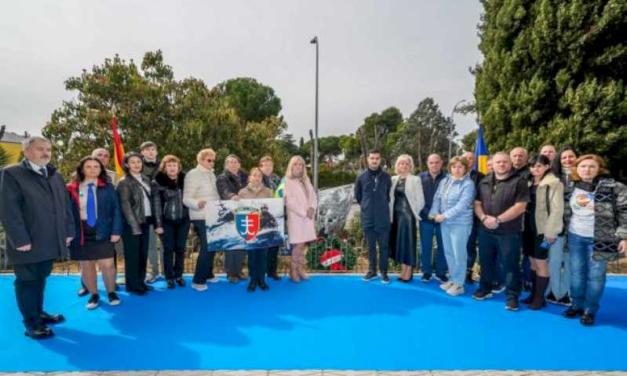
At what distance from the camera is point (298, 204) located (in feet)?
19.4

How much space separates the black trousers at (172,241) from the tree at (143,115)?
6.34 metres

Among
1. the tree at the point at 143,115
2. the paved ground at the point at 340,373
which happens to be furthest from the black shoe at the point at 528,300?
the tree at the point at 143,115

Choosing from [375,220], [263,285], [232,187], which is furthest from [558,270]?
[232,187]

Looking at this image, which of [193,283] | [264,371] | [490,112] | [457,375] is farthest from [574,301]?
[490,112]

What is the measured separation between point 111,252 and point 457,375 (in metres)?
4.11

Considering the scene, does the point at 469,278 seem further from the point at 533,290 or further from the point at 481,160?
the point at 481,160

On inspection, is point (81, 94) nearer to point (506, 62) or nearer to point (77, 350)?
point (77, 350)

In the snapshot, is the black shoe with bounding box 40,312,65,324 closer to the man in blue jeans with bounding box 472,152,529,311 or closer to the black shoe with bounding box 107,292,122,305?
the black shoe with bounding box 107,292,122,305

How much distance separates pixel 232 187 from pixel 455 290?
341 cm

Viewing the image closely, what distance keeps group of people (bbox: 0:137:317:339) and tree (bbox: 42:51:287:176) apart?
595 centimetres

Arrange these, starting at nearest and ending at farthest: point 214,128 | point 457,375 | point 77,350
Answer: point 457,375, point 77,350, point 214,128

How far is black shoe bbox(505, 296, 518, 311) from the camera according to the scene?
4836 mm

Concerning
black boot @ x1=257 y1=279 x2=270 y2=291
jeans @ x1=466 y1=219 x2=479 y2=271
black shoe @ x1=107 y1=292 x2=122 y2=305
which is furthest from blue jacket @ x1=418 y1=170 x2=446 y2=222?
black shoe @ x1=107 y1=292 x2=122 y2=305

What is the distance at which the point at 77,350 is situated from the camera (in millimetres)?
3785
